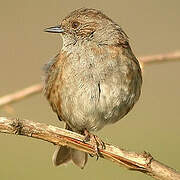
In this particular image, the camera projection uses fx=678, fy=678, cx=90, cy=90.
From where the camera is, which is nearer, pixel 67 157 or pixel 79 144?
pixel 79 144

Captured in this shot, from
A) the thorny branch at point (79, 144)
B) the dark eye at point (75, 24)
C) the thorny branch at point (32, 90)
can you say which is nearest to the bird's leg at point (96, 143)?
the thorny branch at point (79, 144)

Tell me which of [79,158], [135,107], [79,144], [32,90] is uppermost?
[135,107]

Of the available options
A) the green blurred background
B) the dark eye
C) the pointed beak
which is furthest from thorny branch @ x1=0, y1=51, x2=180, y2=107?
the green blurred background

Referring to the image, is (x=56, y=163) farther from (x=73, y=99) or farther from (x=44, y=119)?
(x=44, y=119)

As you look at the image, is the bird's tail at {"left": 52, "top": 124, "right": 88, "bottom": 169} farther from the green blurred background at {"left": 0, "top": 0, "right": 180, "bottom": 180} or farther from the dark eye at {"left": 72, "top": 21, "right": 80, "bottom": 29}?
the green blurred background at {"left": 0, "top": 0, "right": 180, "bottom": 180}

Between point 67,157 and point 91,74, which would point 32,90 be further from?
point 67,157

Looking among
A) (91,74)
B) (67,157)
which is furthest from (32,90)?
(67,157)

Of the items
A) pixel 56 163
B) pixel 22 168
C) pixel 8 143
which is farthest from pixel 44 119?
pixel 56 163
